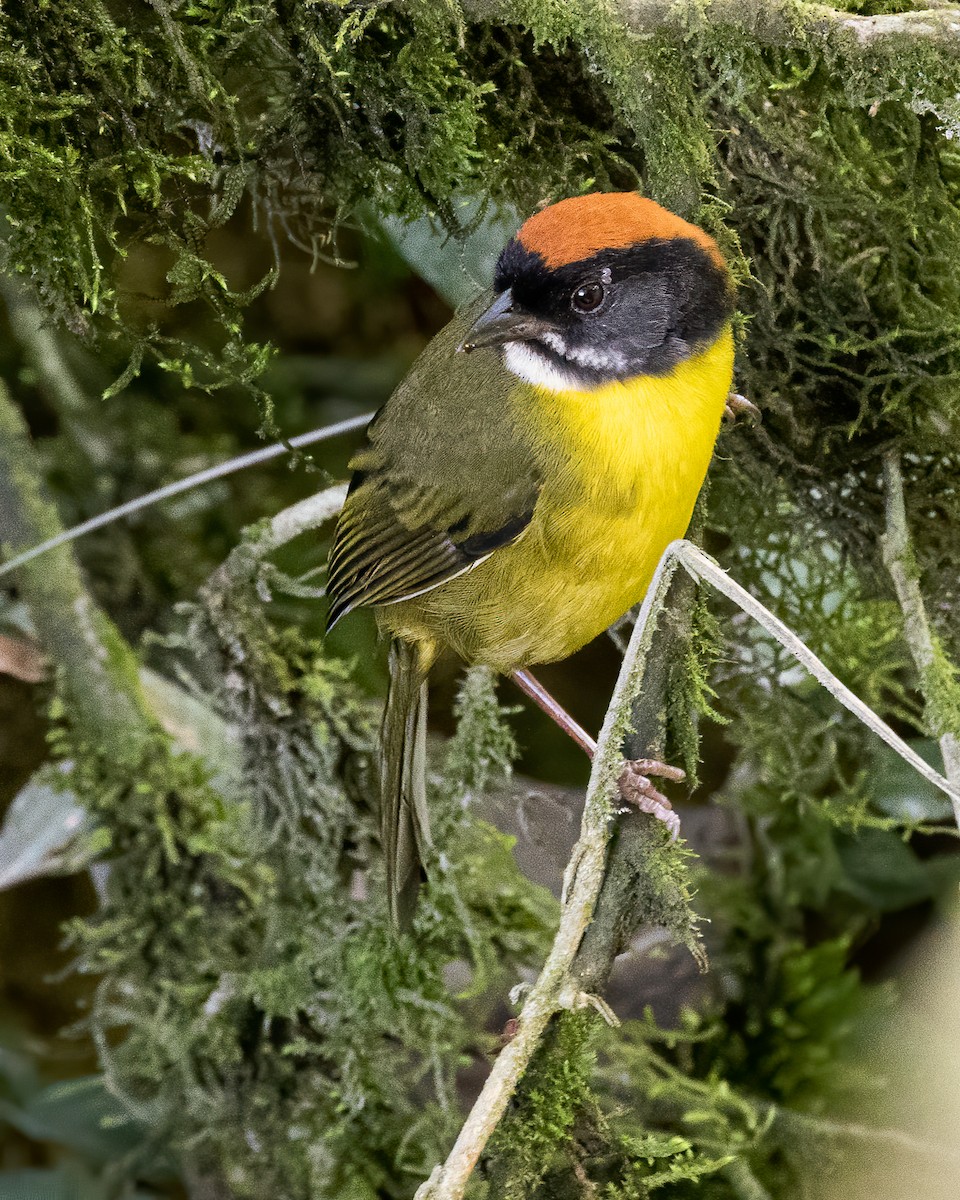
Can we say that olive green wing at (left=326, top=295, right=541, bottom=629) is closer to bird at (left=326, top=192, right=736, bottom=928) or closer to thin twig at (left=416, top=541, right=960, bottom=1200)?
bird at (left=326, top=192, right=736, bottom=928)

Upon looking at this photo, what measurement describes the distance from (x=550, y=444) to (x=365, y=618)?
749 mm

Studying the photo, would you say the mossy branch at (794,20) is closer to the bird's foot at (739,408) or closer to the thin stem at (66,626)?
the bird's foot at (739,408)

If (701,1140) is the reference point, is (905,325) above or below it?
above

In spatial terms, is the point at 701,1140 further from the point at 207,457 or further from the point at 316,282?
the point at 316,282

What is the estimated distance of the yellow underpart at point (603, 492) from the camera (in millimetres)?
1476

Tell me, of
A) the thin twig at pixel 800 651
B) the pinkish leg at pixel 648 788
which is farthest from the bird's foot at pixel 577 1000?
the thin twig at pixel 800 651

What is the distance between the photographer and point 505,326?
1467 millimetres

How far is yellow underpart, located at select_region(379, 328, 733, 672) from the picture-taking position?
58.1 inches

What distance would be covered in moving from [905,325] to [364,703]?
1.14 m

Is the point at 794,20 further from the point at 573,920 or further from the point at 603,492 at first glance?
the point at 573,920

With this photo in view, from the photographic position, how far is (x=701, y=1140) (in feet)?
6.42

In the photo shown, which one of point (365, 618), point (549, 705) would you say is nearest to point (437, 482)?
point (549, 705)

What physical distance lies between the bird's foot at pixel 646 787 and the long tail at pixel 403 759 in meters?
0.51

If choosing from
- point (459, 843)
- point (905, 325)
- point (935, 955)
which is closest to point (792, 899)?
point (935, 955)
